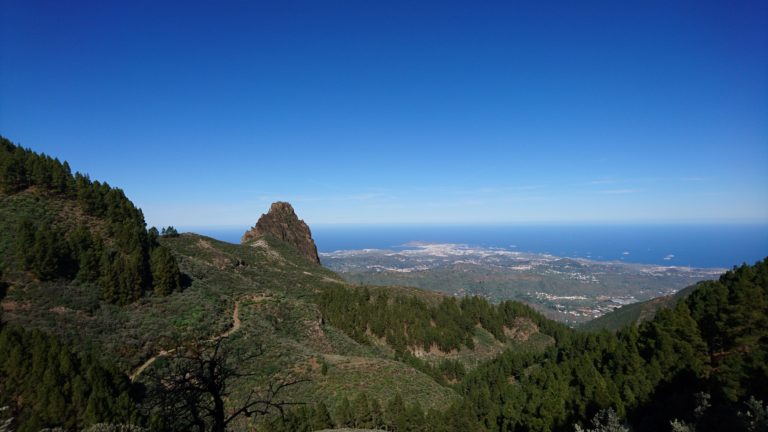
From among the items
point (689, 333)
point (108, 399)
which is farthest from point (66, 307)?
point (689, 333)

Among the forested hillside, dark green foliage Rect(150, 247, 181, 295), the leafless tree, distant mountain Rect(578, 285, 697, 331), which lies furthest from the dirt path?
distant mountain Rect(578, 285, 697, 331)

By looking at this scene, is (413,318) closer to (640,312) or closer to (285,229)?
(285,229)

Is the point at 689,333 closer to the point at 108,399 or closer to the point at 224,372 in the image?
the point at 224,372

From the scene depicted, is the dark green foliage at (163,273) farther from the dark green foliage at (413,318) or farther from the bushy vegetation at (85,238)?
the dark green foliage at (413,318)

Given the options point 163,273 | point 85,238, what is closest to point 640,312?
point 163,273

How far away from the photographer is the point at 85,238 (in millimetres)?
43875

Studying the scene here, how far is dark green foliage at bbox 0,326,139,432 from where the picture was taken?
77.4ft

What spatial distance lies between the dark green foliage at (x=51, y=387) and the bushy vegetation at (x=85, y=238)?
15.3 meters

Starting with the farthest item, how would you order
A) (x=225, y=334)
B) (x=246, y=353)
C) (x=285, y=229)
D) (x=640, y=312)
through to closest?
1. (x=285, y=229)
2. (x=640, y=312)
3. (x=225, y=334)
4. (x=246, y=353)

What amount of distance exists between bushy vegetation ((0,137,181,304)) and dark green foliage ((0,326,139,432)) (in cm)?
1534

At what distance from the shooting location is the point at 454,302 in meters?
98.4

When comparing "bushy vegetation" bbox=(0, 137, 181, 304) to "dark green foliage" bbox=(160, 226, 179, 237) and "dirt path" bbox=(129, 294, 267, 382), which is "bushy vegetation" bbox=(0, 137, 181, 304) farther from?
"dark green foliage" bbox=(160, 226, 179, 237)

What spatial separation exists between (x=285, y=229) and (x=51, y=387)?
112679 mm

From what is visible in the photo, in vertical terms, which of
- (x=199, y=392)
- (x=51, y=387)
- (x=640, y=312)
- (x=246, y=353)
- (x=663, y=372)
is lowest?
(x=640, y=312)
